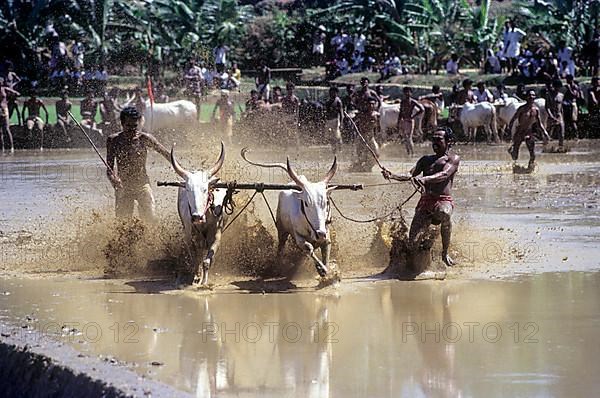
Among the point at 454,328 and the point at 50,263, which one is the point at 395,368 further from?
the point at 50,263

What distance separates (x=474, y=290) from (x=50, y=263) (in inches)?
179

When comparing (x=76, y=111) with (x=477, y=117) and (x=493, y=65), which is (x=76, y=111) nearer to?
(x=477, y=117)

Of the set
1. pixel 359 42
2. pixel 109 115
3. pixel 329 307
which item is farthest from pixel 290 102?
pixel 329 307

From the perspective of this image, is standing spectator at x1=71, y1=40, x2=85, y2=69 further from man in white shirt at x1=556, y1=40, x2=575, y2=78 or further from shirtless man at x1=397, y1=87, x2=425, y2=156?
shirtless man at x1=397, y1=87, x2=425, y2=156

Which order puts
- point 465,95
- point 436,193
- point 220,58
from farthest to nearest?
point 220,58
point 465,95
point 436,193

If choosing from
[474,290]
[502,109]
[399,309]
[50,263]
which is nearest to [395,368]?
[399,309]

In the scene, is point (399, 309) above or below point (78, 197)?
above

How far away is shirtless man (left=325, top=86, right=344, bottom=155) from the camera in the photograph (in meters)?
24.2

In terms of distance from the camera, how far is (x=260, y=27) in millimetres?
42750

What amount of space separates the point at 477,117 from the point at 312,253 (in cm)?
1742

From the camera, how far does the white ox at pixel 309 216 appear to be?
10.8m

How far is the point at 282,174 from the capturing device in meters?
20.7

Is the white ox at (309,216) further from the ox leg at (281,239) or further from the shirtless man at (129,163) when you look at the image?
the shirtless man at (129,163)

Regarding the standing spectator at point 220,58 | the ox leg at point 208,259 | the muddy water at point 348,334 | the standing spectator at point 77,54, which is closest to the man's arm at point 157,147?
the ox leg at point 208,259
